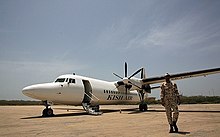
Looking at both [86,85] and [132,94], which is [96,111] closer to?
[86,85]

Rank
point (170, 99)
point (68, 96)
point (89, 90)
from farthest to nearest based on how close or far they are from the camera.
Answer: point (89, 90)
point (68, 96)
point (170, 99)

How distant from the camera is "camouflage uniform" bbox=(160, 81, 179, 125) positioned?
24.3ft

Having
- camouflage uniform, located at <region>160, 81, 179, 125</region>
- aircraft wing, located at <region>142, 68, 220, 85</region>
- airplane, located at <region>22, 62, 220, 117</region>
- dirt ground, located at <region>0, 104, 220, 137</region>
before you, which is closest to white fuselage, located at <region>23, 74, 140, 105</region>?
airplane, located at <region>22, 62, 220, 117</region>

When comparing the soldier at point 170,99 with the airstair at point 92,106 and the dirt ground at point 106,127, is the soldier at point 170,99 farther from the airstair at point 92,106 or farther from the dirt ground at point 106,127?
the airstair at point 92,106

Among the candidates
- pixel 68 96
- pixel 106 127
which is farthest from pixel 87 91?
pixel 106 127

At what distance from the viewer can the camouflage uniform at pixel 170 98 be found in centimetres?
741

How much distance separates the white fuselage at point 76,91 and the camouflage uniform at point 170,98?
353 inches

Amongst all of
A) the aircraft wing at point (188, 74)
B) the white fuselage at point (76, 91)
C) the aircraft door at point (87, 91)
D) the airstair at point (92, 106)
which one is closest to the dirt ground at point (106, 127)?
the white fuselage at point (76, 91)

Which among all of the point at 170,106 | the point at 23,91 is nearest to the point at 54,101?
the point at 23,91

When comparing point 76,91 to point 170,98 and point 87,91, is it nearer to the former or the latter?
point 87,91

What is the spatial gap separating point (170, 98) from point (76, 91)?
10.5 metres

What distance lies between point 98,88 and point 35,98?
7.08 metres

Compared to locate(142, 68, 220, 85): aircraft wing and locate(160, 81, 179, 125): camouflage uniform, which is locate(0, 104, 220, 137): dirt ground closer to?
locate(160, 81, 179, 125): camouflage uniform

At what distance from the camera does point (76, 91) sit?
16.7 meters
